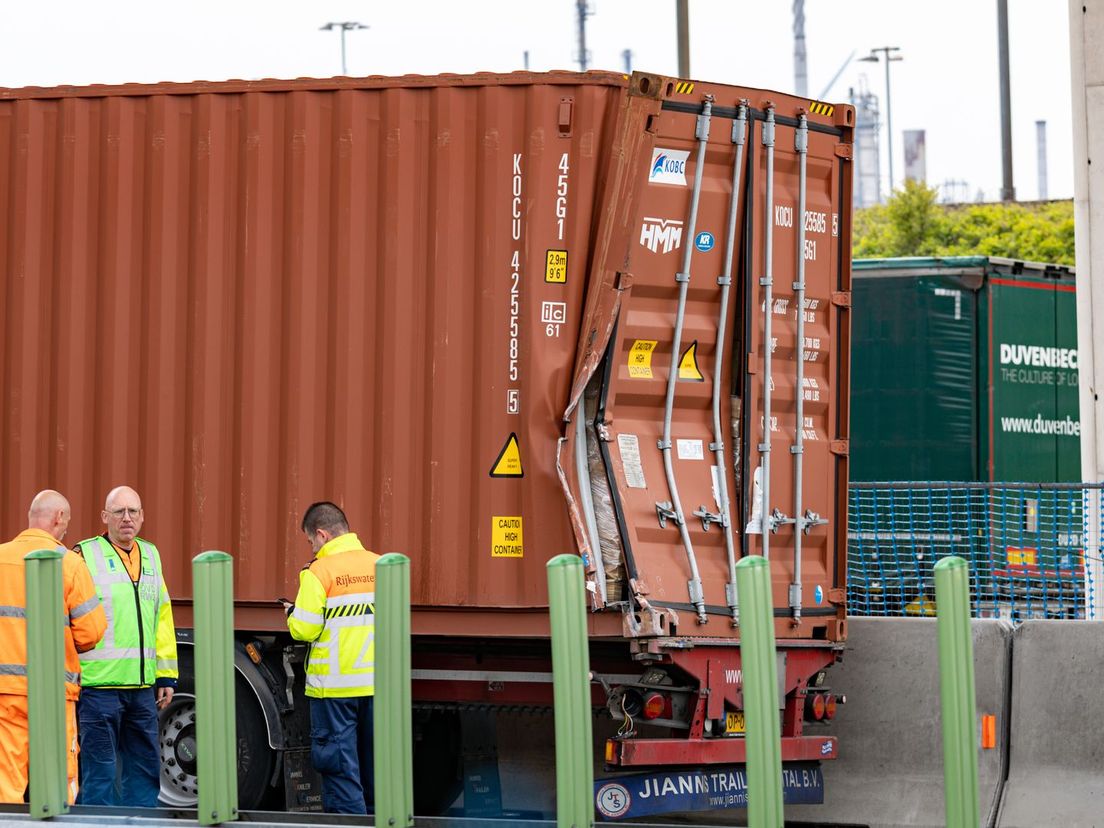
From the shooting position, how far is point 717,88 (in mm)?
7973

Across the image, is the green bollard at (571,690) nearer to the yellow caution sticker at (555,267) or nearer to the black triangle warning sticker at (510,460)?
the black triangle warning sticker at (510,460)

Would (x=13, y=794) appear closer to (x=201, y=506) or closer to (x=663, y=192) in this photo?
(x=201, y=506)

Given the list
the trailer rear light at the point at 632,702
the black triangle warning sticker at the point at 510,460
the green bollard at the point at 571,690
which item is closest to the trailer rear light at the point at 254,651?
the black triangle warning sticker at the point at 510,460

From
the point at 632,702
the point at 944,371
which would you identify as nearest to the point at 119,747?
the point at 632,702

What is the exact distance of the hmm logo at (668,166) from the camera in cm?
787

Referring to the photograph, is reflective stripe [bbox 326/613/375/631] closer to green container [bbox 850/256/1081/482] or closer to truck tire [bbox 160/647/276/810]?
truck tire [bbox 160/647/276/810]

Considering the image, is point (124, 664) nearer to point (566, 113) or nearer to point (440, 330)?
point (440, 330)

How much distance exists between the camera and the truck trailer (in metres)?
7.79

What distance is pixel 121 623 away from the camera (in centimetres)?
754

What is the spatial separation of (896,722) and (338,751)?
298 centimetres

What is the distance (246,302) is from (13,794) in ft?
8.98

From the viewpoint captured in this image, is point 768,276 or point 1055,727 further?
point 1055,727

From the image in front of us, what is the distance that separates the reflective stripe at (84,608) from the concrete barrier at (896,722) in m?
3.80

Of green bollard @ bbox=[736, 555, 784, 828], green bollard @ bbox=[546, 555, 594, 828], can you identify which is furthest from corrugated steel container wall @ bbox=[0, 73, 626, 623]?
green bollard @ bbox=[736, 555, 784, 828]
